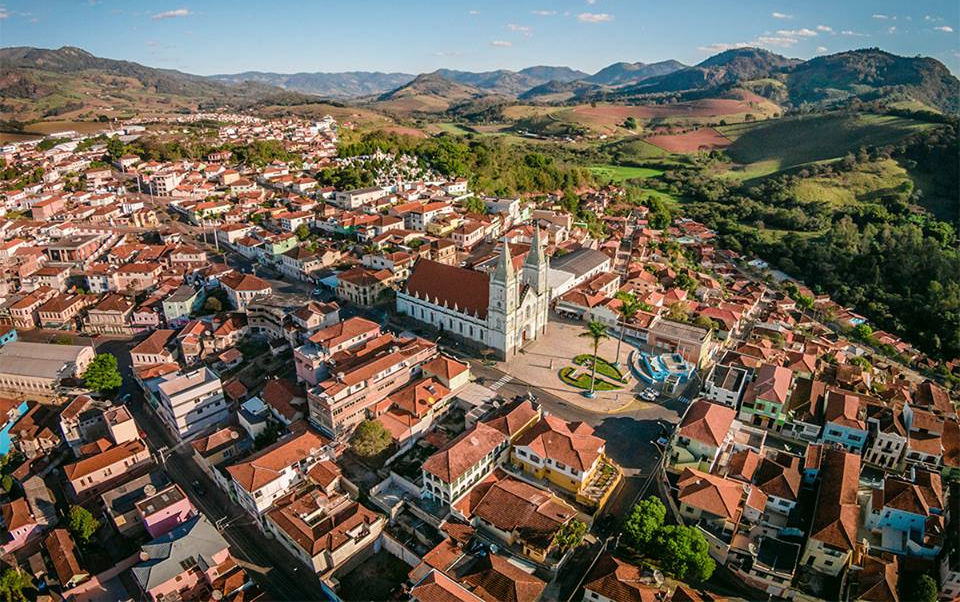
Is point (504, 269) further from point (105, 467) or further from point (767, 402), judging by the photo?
point (105, 467)

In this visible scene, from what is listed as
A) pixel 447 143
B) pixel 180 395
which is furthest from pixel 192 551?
pixel 447 143

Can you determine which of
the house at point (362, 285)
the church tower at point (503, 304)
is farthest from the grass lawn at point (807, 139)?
the church tower at point (503, 304)

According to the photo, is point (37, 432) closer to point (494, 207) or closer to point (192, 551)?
point (192, 551)

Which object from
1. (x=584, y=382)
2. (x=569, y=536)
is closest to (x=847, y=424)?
(x=584, y=382)

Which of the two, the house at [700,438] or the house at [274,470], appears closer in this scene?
the house at [274,470]

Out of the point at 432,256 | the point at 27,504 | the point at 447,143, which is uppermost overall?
the point at 447,143

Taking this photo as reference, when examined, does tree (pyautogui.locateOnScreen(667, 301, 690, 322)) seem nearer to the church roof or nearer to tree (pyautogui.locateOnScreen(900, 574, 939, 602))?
the church roof

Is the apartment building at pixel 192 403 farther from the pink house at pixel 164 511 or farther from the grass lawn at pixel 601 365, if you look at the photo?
the grass lawn at pixel 601 365
